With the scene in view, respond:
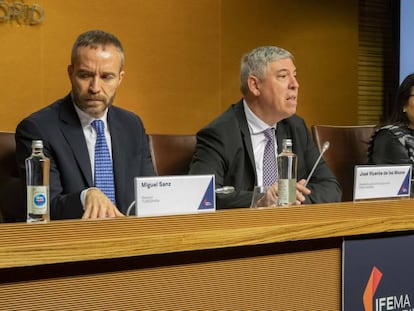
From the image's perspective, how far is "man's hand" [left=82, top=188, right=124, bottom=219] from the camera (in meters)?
1.59

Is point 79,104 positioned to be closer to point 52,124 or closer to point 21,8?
point 52,124

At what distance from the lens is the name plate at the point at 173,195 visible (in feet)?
4.15

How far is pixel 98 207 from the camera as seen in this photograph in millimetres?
1628

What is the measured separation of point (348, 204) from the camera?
1.44 m

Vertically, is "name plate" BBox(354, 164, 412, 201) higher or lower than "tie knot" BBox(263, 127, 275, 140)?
lower

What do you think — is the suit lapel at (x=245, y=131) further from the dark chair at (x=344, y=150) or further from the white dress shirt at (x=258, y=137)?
the dark chair at (x=344, y=150)

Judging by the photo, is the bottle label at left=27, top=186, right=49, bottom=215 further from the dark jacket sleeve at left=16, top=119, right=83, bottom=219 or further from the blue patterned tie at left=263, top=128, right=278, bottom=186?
the blue patterned tie at left=263, top=128, right=278, bottom=186

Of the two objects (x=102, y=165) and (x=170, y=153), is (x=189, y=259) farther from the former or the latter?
(x=170, y=153)

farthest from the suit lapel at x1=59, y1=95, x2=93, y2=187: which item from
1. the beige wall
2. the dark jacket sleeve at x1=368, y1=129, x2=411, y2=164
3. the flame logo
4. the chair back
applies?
the beige wall

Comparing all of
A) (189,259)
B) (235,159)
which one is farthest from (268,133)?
(189,259)

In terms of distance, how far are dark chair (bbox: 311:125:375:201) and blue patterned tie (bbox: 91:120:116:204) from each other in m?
1.07

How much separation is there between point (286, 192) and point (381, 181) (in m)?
0.25

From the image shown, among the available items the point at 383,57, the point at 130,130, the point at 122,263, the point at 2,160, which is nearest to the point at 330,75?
the point at 383,57

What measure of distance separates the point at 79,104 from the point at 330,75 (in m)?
3.39
